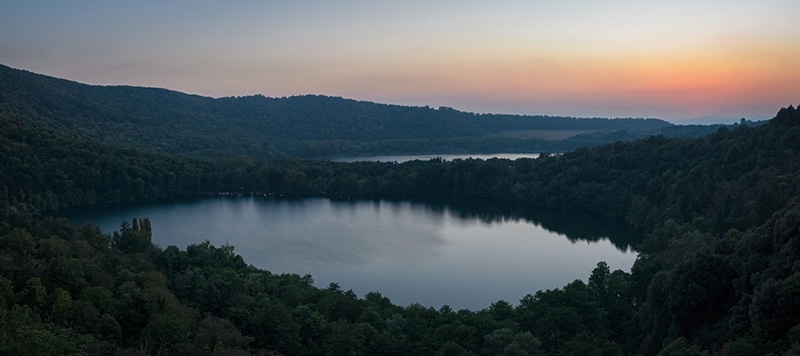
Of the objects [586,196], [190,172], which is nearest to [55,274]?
[586,196]

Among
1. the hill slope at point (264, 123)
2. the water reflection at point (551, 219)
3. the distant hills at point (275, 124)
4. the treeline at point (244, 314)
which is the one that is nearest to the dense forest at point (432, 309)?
the treeline at point (244, 314)

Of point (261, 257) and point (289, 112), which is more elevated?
point (289, 112)

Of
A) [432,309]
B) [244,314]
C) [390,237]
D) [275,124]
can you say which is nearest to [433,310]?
[432,309]

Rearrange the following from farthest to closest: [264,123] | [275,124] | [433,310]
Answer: [275,124] < [264,123] < [433,310]

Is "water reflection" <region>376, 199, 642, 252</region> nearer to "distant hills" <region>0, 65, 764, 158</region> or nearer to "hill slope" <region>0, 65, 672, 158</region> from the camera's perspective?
"distant hills" <region>0, 65, 764, 158</region>

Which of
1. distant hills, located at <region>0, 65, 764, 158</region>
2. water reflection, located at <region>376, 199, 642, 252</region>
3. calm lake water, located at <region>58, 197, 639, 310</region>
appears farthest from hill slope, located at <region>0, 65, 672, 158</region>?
water reflection, located at <region>376, 199, 642, 252</region>

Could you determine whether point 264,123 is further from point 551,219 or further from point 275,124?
point 551,219

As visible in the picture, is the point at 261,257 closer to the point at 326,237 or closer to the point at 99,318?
the point at 326,237

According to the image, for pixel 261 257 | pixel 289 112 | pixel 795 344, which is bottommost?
pixel 261 257
